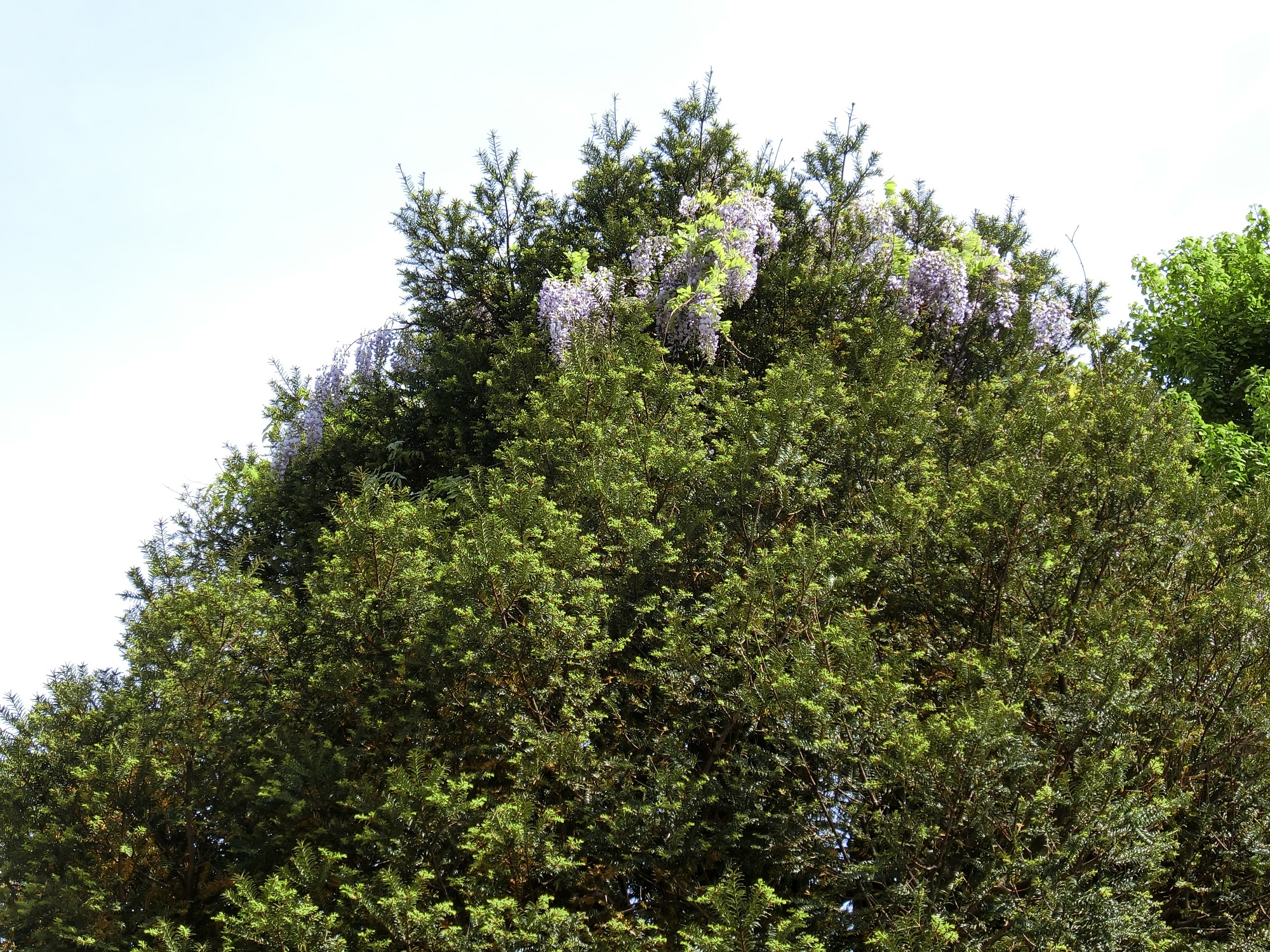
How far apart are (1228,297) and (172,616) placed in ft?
63.1

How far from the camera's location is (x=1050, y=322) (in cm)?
1310

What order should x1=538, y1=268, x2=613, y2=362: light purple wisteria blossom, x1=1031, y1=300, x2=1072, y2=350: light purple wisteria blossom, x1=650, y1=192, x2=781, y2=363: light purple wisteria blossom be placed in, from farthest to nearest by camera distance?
x1=1031, y1=300, x2=1072, y2=350: light purple wisteria blossom < x1=650, y1=192, x2=781, y2=363: light purple wisteria blossom < x1=538, y1=268, x2=613, y2=362: light purple wisteria blossom

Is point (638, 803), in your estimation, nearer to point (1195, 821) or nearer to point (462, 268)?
point (1195, 821)

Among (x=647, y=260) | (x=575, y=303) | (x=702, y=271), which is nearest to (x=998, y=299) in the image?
(x=702, y=271)

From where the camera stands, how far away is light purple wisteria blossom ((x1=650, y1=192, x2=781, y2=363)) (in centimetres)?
1139

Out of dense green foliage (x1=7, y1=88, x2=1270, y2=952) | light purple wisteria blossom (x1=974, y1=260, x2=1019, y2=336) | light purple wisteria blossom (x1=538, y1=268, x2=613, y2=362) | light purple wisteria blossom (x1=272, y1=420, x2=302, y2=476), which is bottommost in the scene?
dense green foliage (x1=7, y1=88, x2=1270, y2=952)

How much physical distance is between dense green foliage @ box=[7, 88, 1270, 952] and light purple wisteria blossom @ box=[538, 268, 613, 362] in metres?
0.69

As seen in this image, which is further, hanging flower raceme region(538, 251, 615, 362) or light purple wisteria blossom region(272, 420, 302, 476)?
light purple wisteria blossom region(272, 420, 302, 476)

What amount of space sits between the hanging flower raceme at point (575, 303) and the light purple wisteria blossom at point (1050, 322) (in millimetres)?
5287

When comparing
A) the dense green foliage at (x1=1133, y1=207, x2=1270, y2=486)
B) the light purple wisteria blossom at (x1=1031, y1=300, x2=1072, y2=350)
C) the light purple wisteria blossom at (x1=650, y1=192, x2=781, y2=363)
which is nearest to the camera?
the light purple wisteria blossom at (x1=650, y1=192, x2=781, y2=363)

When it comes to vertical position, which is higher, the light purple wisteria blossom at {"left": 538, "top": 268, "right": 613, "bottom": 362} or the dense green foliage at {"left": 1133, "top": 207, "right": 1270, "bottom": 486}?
the dense green foliage at {"left": 1133, "top": 207, "right": 1270, "bottom": 486}

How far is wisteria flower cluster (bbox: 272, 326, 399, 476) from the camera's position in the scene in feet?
42.6

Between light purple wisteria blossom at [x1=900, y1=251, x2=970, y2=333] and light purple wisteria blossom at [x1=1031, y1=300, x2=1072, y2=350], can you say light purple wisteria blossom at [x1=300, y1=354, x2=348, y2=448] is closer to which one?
light purple wisteria blossom at [x1=900, y1=251, x2=970, y2=333]

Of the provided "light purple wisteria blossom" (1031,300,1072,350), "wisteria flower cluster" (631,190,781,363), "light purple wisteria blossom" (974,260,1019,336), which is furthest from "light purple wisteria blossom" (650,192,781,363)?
"light purple wisteria blossom" (1031,300,1072,350)
